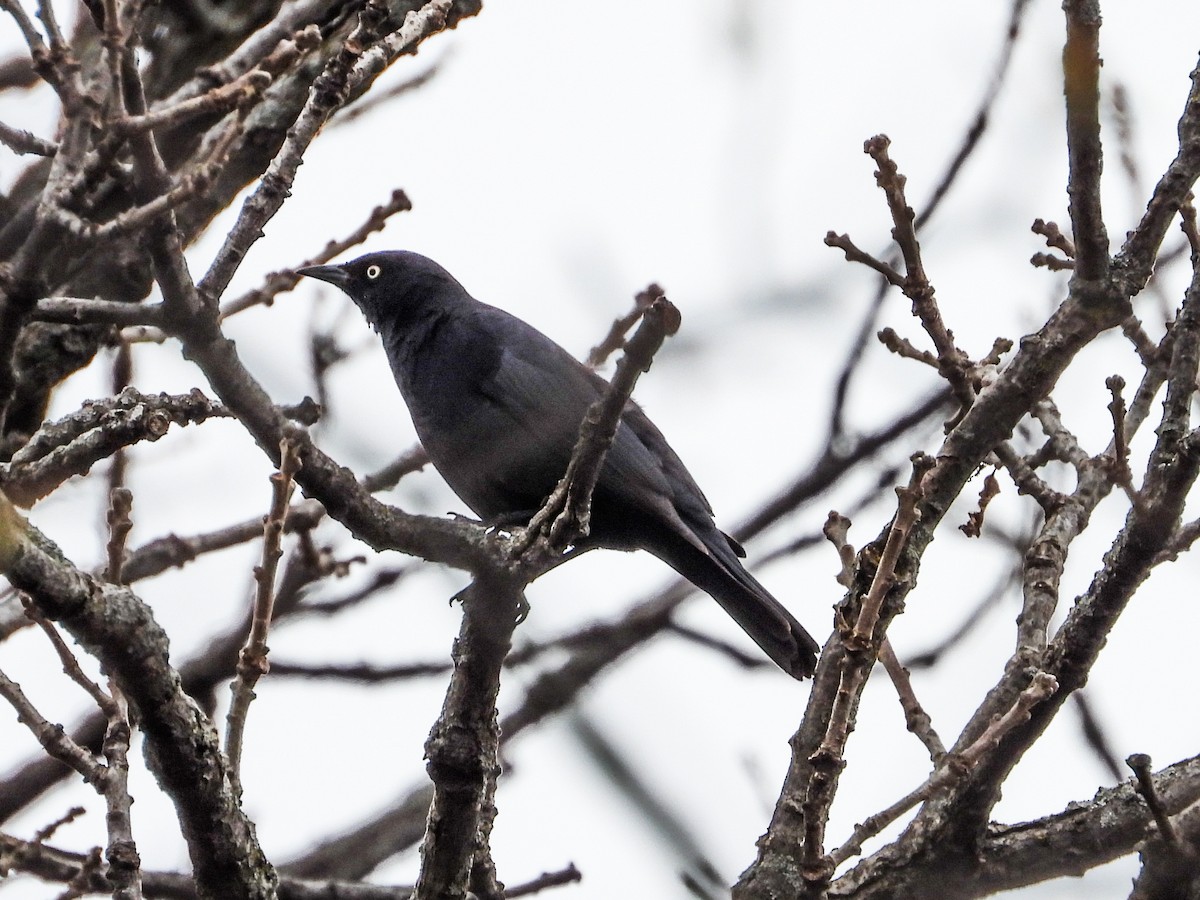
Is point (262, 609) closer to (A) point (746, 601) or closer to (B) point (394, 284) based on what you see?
(A) point (746, 601)

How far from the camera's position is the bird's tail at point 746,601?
5594 millimetres

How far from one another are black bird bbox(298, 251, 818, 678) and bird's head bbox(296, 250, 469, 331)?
0.27m

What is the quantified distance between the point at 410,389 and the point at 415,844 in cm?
209

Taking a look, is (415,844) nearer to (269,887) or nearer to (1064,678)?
(269,887)

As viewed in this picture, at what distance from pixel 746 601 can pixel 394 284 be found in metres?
2.80

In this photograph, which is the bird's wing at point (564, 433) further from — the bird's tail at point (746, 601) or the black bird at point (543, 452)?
the bird's tail at point (746, 601)

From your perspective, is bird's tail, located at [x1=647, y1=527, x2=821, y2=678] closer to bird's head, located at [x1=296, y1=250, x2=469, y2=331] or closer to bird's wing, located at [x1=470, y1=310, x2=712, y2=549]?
bird's wing, located at [x1=470, y1=310, x2=712, y2=549]

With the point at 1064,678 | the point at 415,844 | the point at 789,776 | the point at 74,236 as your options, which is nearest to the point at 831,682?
the point at 789,776

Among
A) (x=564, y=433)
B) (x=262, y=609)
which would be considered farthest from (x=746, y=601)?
(x=262, y=609)

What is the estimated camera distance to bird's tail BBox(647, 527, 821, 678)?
18.4 ft

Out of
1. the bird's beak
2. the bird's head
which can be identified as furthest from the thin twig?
the bird's beak

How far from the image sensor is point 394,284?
7.39 meters

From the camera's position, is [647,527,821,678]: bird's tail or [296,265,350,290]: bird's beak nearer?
[647,527,821,678]: bird's tail

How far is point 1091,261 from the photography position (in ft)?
12.1
